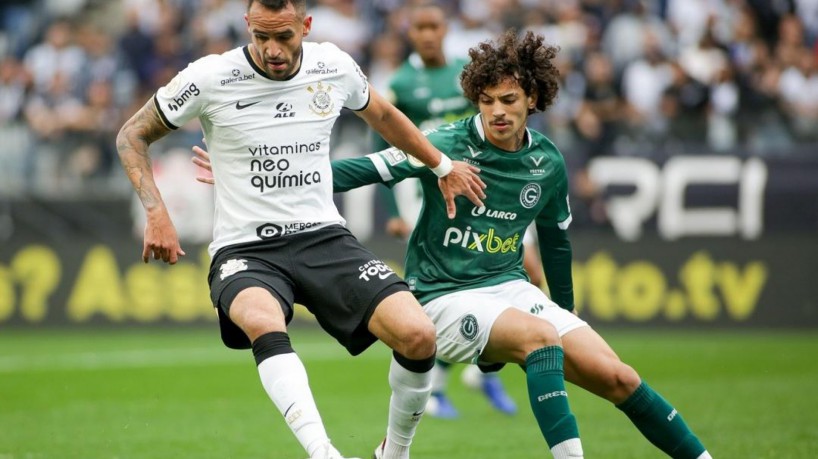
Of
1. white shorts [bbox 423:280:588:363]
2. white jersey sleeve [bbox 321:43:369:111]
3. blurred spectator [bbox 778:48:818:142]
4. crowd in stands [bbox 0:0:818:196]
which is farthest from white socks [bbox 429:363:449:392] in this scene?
blurred spectator [bbox 778:48:818:142]

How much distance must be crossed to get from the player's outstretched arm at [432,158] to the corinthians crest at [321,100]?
0.29m

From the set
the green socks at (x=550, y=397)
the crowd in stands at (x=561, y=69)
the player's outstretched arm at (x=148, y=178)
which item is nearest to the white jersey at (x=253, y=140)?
the player's outstretched arm at (x=148, y=178)

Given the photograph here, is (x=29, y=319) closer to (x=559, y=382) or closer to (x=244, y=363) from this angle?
(x=244, y=363)

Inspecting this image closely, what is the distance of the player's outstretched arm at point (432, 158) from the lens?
6.61m

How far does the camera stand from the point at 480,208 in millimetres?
6793

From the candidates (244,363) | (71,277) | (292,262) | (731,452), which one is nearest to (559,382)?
(292,262)

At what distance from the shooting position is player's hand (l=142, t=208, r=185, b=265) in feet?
19.9

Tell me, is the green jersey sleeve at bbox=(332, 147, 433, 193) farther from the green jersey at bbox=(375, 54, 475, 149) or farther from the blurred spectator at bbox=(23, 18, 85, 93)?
the blurred spectator at bbox=(23, 18, 85, 93)

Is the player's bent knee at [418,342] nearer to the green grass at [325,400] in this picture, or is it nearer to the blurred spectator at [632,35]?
the green grass at [325,400]

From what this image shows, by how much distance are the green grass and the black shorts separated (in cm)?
160

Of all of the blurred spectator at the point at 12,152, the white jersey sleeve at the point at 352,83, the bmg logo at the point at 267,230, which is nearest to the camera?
the bmg logo at the point at 267,230

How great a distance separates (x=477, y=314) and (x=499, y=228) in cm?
59

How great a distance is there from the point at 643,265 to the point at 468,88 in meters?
9.12

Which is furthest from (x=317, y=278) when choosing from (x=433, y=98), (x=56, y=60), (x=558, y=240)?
(x=56, y=60)
